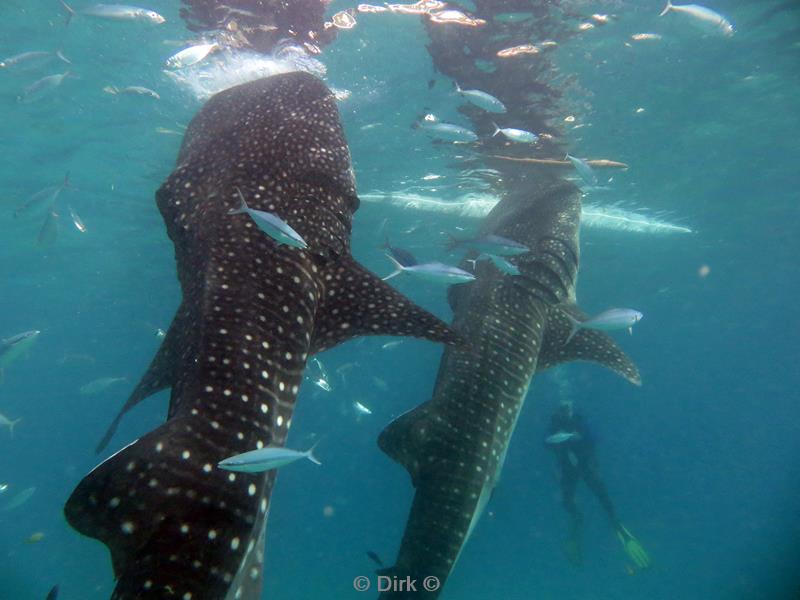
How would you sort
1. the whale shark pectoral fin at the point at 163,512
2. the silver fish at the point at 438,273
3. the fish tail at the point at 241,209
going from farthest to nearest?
the silver fish at the point at 438,273, the fish tail at the point at 241,209, the whale shark pectoral fin at the point at 163,512

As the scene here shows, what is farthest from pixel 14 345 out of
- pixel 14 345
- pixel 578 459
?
pixel 578 459

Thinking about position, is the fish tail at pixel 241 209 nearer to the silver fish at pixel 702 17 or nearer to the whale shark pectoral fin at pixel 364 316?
the whale shark pectoral fin at pixel 364 316

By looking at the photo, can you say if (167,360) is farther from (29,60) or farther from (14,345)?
(29,60)

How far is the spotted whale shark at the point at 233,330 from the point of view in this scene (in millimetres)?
1793

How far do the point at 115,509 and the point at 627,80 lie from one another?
1534 centimetres

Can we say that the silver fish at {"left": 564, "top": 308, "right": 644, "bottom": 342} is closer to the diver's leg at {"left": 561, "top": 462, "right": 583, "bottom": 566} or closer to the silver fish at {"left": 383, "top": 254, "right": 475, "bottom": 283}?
the silver fish at {"left": 383, "top": 254, "right": 475, "bottom": 283}

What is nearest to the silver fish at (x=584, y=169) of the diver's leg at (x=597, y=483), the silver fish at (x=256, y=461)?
the silver fish at (x=256, y=461)

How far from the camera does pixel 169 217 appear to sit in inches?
126

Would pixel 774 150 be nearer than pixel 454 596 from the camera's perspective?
Yes

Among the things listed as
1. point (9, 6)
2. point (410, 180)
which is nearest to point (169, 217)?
point (9, 6)

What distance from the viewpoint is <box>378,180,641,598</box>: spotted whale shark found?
4.41 metres

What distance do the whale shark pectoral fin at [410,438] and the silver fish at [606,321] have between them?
2903 mm

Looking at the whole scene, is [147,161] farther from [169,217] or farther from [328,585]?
[328,585]

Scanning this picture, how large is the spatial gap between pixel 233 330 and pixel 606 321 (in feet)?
19.4
